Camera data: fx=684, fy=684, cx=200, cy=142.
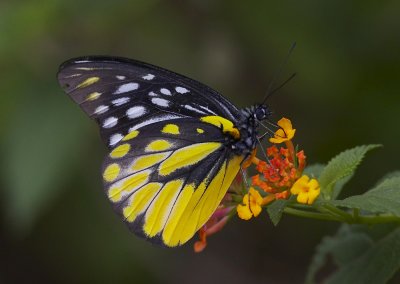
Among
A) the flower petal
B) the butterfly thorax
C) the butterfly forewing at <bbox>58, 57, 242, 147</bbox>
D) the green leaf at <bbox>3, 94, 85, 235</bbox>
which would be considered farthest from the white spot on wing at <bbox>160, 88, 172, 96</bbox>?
the green leaf at <bbox>3, 94, 85, 235</bbox>

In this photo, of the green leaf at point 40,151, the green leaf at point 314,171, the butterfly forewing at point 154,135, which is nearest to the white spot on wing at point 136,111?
the butterfly forewing at point 154,135

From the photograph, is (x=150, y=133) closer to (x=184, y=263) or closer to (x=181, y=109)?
(x=181, y=109)

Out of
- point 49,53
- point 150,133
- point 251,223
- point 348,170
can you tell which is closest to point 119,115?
point 150,133

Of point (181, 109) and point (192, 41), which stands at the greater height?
point (192, 41)

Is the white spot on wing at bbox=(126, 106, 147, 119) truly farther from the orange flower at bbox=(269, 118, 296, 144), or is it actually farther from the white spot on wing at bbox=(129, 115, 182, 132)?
the orange flower at bbox=(269, 118, 296, 144)

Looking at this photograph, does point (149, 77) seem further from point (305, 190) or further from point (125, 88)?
point (305, 190)

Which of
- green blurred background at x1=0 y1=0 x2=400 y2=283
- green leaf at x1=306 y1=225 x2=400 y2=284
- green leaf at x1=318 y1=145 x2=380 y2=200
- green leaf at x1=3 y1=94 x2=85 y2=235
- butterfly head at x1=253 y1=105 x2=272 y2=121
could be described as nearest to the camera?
green leaf at x1=318 y1=145 x2=380 y2=200
